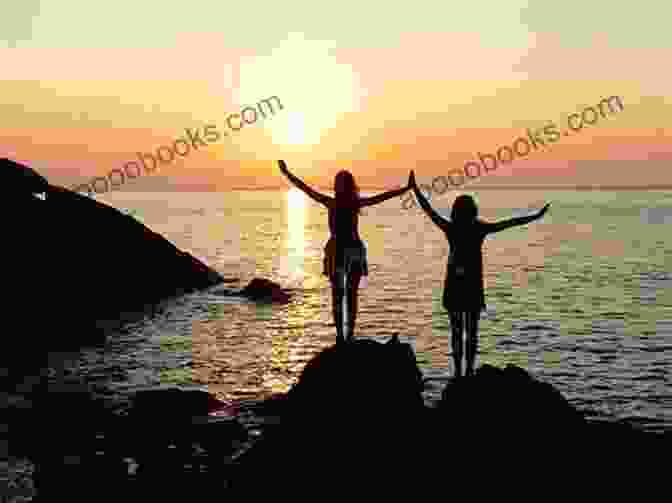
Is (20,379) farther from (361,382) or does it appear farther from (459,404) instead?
(459,404)

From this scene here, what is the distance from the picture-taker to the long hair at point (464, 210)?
10086mm

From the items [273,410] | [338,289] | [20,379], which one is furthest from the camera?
[20,379]

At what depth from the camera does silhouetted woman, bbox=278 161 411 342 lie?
1135 cm

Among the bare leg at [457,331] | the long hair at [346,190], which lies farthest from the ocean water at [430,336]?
the long hair at [346,190]

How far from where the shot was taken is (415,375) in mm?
12398

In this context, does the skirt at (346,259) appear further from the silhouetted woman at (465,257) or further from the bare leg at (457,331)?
the bare leg at (457,331)

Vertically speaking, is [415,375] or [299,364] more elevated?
[415,375]

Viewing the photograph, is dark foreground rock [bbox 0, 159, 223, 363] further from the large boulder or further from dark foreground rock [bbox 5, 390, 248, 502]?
the large boulder

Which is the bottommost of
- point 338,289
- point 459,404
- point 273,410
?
point 273,410

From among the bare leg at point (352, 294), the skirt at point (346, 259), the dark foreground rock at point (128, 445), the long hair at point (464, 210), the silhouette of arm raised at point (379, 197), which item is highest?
the silhouette of arm raised at point (379, 197)

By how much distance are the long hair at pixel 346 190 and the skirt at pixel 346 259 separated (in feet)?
2.50

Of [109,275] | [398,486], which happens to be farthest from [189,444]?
[109,275]

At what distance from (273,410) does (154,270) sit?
25.0m

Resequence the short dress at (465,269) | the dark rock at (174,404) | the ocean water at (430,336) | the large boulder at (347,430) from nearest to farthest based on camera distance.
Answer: the large boulder at (347,430), the short dress at (465,269), the dark rock at (174,404), the ocean water at (430,336)
